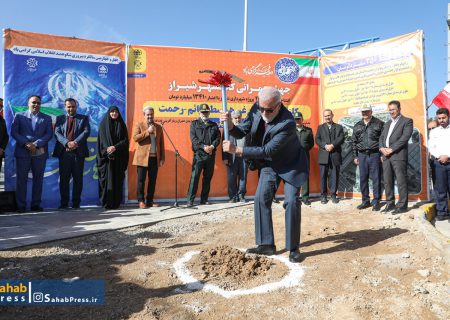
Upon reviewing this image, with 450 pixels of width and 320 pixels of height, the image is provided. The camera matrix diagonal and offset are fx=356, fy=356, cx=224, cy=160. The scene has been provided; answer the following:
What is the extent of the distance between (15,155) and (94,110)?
1.72m

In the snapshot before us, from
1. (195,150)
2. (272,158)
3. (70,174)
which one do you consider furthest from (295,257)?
(70,174)

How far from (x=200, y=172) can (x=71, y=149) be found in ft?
8.19

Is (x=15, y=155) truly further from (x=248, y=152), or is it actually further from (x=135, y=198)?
(x=248, y=152)

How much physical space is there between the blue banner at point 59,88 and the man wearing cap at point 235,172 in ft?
7.89

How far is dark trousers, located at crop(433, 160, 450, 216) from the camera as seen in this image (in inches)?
231

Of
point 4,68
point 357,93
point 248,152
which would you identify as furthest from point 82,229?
point 357,93

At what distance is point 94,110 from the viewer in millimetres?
7395

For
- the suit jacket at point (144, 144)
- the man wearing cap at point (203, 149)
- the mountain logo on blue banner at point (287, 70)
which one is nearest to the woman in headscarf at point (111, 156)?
the suit jacket at point (144, 144)

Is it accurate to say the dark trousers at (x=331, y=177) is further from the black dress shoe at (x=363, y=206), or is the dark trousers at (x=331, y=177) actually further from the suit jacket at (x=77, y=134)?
the suit jacket at (x=77, y=134)

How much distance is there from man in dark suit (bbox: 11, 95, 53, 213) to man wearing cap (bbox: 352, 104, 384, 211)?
5891 mm

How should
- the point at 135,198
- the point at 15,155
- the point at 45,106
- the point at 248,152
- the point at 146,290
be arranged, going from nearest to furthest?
the point at 146,290 < the point at 248,152 < the point at 15,155 < the point at 45,106 < the point at 135,198

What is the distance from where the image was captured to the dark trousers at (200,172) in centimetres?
712

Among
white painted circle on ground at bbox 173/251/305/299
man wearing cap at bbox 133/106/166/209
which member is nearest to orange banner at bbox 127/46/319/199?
man wearing cap at bbox 133/106/166/209

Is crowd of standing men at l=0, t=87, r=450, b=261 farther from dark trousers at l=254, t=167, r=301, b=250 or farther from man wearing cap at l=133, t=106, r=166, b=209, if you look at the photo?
dark trousers at l=254, t=167, r=301, b=250
